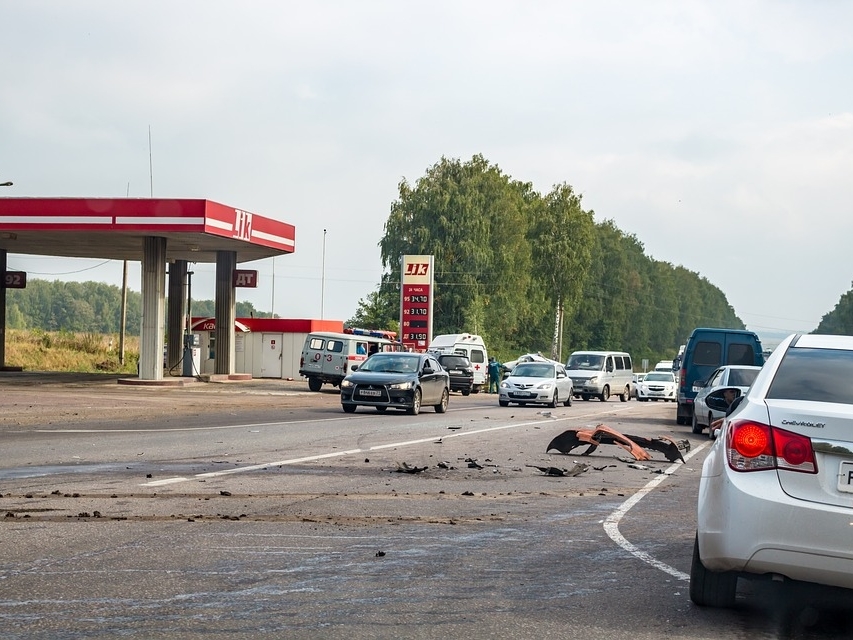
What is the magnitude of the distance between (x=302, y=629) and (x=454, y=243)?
7709 centimetres

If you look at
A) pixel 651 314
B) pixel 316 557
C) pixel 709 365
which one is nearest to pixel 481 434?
pixel 709 365

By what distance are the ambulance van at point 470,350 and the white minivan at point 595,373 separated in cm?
793

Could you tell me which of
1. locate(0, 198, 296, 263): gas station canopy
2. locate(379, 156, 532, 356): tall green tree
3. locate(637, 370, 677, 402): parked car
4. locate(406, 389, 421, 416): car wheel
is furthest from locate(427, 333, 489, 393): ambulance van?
locate(406, 389, 421, 416): car wheel

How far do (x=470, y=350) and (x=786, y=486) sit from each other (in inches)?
2019

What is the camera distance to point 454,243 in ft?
270

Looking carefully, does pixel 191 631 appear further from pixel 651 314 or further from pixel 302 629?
pixel 651 314

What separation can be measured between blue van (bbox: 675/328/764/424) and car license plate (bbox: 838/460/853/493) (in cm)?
2500

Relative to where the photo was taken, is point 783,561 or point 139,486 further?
point 139,486

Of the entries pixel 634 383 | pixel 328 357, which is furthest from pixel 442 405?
pixel 634 383

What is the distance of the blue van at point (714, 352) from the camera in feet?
99.6

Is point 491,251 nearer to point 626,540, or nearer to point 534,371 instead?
point 534,371

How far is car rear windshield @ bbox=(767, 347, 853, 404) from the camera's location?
6000 millimetres

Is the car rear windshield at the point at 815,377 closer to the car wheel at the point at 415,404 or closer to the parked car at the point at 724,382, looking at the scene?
the parked car at the point at 724,382

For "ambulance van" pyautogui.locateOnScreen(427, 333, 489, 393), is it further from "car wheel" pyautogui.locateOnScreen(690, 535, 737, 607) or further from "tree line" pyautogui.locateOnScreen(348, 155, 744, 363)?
"car wheel" pyautogui.locateOnScreen(690, 535, 737, 607)
